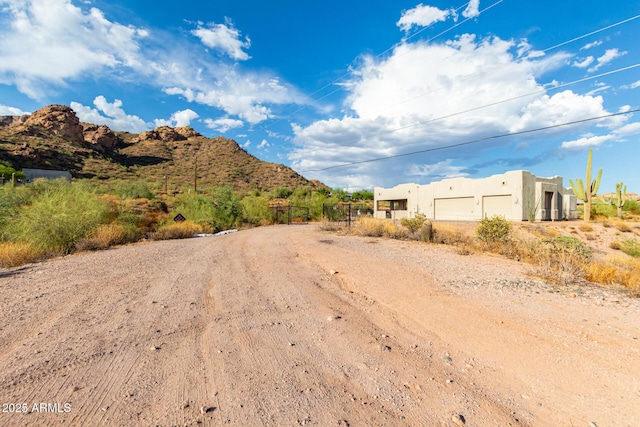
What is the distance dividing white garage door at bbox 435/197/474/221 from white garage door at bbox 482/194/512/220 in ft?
5.08

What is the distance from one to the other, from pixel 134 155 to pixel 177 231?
6118 cm

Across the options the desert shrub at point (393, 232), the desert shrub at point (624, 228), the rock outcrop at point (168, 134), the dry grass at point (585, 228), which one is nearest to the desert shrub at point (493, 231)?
the desert shrub at point (393, 232)

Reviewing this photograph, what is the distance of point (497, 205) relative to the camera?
31.8 metres

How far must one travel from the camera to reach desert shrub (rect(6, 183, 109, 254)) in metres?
10.4

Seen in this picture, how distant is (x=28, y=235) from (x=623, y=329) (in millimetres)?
15691

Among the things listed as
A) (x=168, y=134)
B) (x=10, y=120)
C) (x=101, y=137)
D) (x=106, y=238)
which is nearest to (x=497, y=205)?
(x=106, y=238)

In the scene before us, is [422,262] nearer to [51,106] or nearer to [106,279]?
[106,279]

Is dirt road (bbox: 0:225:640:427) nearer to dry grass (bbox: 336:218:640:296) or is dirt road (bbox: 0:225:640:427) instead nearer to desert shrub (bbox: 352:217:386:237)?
dry grass (bbox: 336:218:640:296)

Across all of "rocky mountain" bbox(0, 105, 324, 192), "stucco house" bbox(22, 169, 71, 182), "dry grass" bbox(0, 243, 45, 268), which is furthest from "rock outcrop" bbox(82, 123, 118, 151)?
"dry grass" bbox(0, 243, 45, 268)

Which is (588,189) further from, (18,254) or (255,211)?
(18,254)

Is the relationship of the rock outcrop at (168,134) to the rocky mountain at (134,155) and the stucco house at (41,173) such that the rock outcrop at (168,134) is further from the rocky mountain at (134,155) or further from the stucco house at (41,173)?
the stucco house at (41,173)

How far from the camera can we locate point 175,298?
559 cm

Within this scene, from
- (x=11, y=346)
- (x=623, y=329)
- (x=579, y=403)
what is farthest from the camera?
(x=623, y=329)

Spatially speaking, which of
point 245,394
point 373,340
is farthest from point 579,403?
point 245,394
